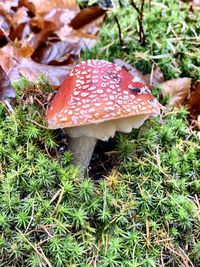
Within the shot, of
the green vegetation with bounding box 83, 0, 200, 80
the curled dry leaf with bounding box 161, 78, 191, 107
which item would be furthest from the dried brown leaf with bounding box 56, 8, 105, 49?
the curled dry leaf with bounding box 161, 78, 191, 107

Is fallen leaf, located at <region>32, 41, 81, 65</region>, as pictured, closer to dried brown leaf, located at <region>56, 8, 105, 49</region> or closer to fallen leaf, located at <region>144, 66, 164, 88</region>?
dried brown leaf, located at <region>56, 8, 105, 49</region>

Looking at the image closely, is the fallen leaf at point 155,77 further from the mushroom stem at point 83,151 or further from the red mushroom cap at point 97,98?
the mushroom stem at point 83,151

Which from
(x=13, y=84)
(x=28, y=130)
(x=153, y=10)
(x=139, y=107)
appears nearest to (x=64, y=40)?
(x=153, y=10)

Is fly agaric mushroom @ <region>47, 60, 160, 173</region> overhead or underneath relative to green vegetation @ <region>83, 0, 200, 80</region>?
overhead

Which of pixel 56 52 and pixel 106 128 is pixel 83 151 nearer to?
pixel 106 128

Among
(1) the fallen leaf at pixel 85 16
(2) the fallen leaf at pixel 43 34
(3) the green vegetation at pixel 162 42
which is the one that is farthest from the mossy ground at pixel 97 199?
(1) the fallen leaf at pixel 85 16

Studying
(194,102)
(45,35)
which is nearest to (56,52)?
(45,35)
